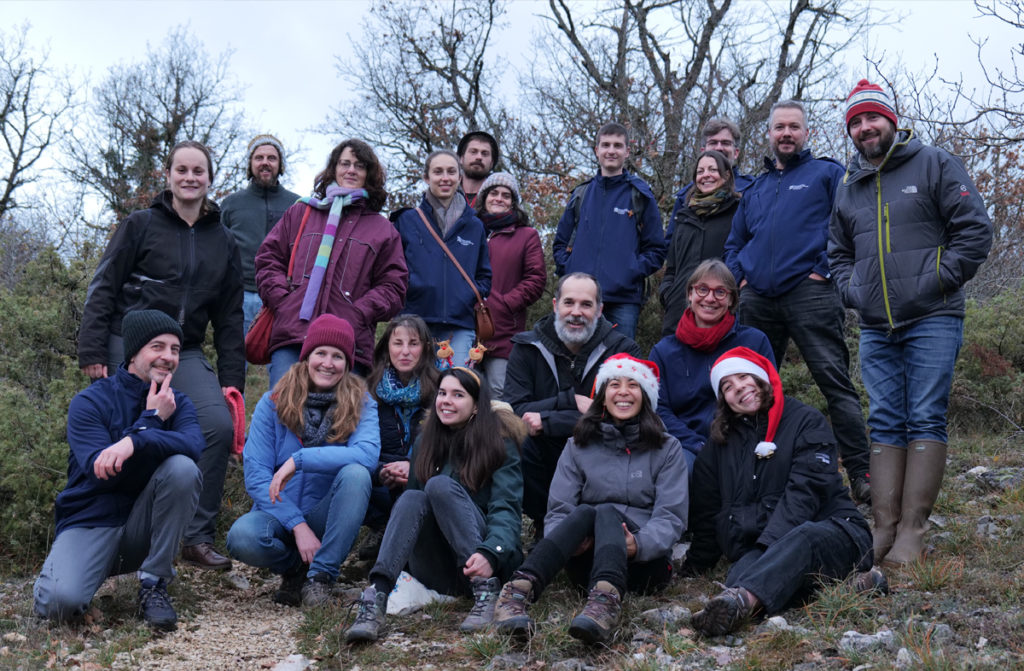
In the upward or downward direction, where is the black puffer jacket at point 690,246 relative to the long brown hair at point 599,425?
upward

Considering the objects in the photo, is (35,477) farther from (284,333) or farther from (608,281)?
(608,281)

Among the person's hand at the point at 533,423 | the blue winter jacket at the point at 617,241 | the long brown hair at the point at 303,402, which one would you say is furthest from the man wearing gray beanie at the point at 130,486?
the blue winter jacket at the point at 617,241

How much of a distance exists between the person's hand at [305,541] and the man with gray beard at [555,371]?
3.93ft

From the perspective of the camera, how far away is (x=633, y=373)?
14.9 ft

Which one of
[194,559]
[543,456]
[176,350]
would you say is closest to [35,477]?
[194,559]

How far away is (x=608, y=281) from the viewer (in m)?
6.09

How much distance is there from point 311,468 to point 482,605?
124 cm

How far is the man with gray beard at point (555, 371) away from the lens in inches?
198

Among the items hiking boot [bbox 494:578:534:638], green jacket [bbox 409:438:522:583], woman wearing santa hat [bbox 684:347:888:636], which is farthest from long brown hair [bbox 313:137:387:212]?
hiking boot [bbox 494:578:534:638]

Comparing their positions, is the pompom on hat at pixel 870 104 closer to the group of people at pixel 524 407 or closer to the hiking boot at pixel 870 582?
the group of people at pixel 524 407

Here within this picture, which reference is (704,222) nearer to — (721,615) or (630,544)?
(630,544)

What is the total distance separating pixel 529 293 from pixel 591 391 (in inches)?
54.0

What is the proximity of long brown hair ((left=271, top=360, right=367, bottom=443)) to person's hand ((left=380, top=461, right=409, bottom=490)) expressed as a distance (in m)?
0.34

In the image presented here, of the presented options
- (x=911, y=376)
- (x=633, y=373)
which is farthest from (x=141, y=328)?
(x=911, y=376)
